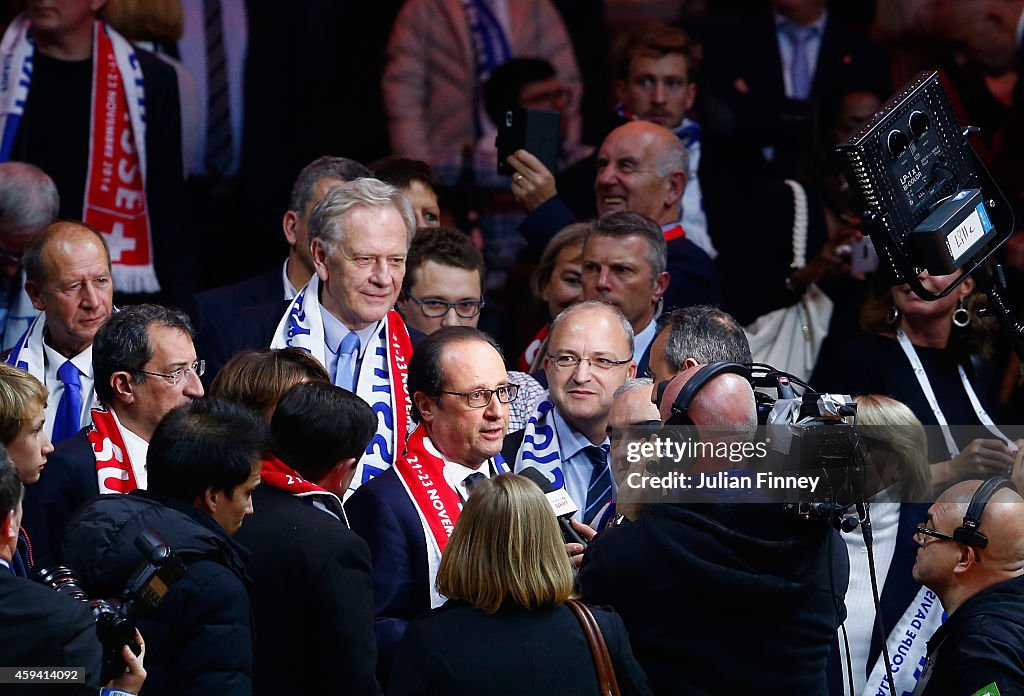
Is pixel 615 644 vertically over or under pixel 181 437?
under

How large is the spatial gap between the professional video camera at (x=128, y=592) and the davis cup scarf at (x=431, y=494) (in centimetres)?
87

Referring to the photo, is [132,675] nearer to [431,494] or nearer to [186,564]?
[186,564]

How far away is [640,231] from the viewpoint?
223 inches

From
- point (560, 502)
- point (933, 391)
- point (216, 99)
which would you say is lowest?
point (560, 502)

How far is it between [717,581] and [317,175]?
267cm

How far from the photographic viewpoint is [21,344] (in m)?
5.07

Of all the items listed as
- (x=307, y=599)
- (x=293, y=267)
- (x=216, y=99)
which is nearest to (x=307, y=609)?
(x=307, y=599)

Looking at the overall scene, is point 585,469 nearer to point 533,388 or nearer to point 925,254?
point 533,388

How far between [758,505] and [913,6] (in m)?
4.51

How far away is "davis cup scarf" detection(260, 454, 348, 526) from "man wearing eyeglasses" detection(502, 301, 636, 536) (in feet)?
3.32

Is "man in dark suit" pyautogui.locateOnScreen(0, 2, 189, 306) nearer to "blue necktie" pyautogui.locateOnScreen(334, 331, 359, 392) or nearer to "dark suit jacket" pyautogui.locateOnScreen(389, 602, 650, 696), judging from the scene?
"blue necktie" pyautogui.locateOnScreen(334, 331, 359, 392)

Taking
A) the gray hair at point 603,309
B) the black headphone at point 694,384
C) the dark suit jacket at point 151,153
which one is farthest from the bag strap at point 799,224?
the black headphone at point 694,384

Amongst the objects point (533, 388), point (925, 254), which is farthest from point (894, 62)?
point (925, 254)

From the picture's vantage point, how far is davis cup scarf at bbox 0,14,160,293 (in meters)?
6.38
